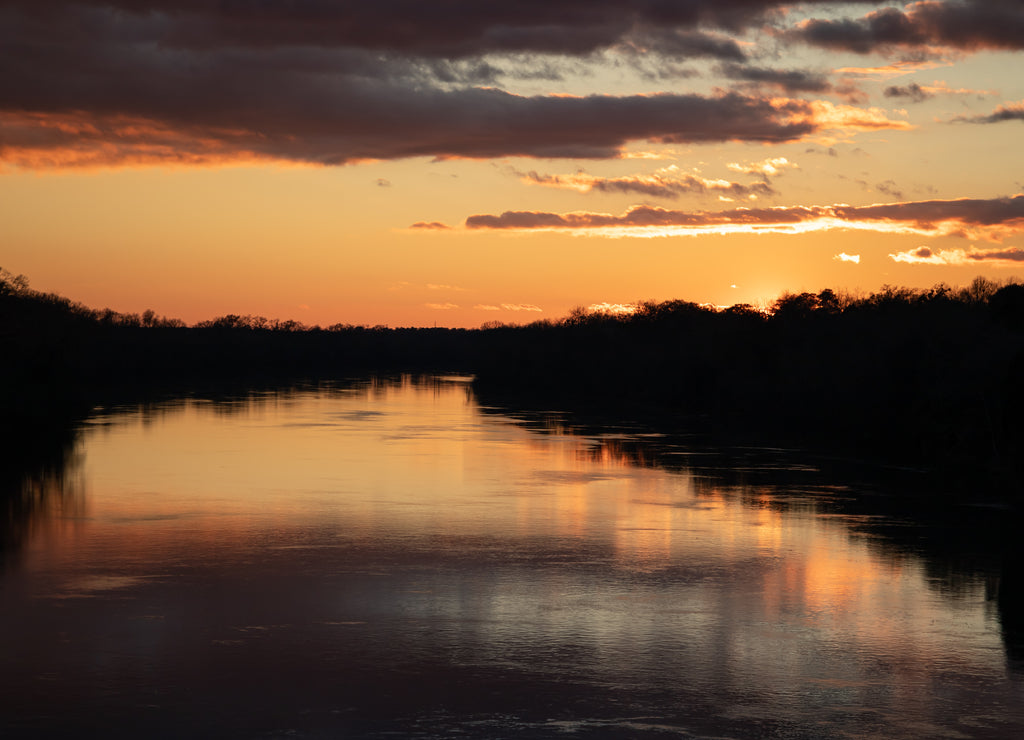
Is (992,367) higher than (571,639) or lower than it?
higher

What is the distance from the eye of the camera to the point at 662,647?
1588 centimetres

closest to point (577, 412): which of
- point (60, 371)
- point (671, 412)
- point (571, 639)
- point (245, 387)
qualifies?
point (671, 412)

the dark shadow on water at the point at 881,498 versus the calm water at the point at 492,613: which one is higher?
the calm water at the point at 492,613

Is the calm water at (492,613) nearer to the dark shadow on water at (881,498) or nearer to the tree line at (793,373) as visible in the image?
the dark shadow on water at (881,498)

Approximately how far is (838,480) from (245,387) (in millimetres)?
95636

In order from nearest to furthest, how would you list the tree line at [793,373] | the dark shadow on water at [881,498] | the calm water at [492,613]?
the calm water at [492,613], the dark shadow on water at [881,498], the tree line at [793,373]

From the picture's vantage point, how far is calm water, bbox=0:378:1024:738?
13.1m

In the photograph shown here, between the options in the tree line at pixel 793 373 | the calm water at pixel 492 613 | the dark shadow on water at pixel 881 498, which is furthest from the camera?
the tree line at pixel 793 373

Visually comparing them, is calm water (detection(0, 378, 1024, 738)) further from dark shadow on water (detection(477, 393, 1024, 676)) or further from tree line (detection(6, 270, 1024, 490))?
tree line (detection(6, 270, 1024, 490))

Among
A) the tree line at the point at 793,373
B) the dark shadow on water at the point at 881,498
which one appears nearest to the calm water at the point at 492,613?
the dark shadow on water at the point at 881,498

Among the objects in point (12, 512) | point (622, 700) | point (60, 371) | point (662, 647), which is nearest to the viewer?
point (622, 700)

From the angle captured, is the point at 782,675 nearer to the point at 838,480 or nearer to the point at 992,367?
the point at 838,480

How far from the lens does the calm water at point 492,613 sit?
13055mm

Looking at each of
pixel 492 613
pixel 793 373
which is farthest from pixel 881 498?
pixel 793 373
